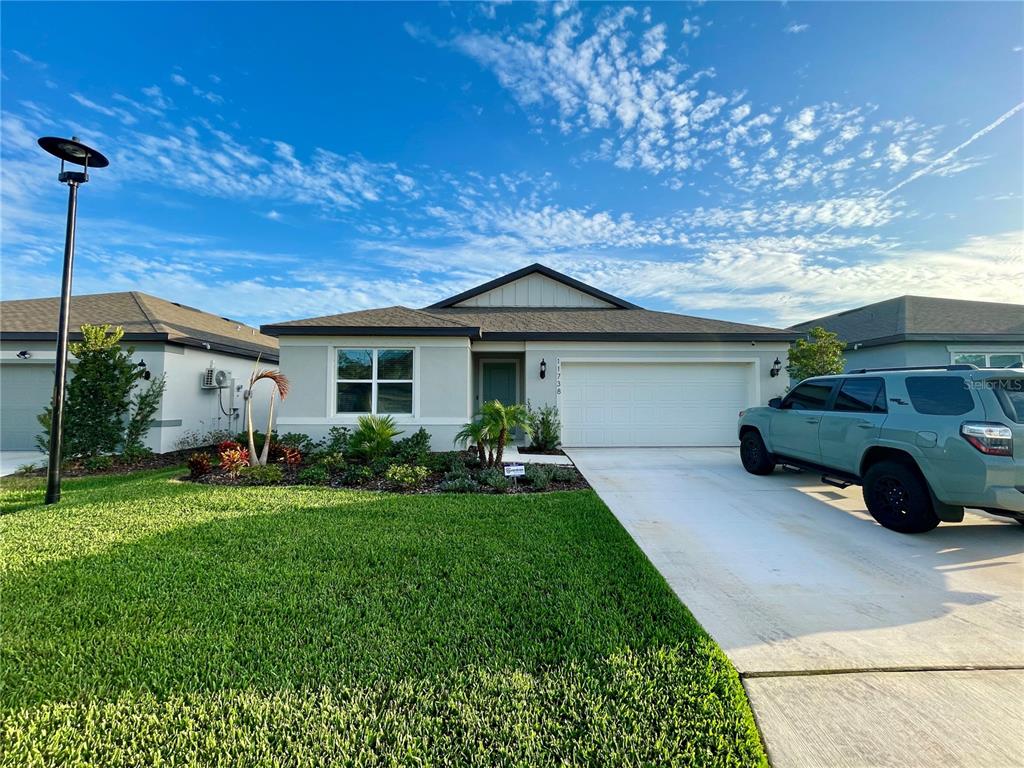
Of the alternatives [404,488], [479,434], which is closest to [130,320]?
[404,488]

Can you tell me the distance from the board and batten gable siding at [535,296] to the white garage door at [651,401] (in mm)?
3791

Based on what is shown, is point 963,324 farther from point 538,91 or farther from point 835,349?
point 538,91

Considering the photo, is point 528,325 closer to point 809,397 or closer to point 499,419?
point 499,419

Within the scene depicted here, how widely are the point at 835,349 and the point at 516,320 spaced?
8.49 m

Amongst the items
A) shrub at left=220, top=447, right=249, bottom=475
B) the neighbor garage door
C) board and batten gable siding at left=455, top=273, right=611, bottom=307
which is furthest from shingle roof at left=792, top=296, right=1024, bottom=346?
the neighbor garage door

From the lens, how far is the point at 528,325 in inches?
432

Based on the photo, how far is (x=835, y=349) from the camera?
10695mm

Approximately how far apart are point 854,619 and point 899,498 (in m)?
2.54

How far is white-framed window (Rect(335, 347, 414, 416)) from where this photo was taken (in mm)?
9438

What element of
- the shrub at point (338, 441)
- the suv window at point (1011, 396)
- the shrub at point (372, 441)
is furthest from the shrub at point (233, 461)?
the suv window at point (1011, 396)

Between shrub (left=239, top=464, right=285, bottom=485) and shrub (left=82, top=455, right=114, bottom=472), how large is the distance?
3.44 metres

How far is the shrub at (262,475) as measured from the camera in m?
6.82

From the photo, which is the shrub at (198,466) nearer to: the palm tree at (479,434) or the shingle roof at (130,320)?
the shingle roof at (130,320)

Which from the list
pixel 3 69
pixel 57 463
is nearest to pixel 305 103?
pixel 3 69
